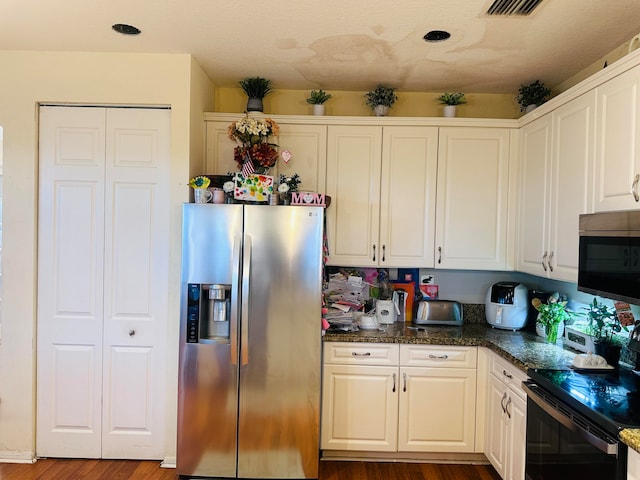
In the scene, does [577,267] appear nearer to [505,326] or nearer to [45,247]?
[505,326]

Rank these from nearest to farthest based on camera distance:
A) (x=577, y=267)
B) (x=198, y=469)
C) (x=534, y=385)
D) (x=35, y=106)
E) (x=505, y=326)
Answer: (x=534, y=385)
(x=577, y=267)
(x=198, y=469)
(x=35, y=106)
(x=505, y=326)

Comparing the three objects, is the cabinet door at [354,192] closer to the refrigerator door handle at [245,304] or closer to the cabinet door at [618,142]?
the refrigerator door handle at [245,304]

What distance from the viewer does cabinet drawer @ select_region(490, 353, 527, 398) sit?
223 centimetres

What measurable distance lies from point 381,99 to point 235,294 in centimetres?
175

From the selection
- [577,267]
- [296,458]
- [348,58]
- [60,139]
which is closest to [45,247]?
[60,139]

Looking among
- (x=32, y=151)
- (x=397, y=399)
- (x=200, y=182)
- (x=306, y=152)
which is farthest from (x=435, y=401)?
(x=32, y=151)

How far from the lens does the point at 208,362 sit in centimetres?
248

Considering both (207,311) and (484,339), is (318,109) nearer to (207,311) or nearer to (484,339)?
(207,311)

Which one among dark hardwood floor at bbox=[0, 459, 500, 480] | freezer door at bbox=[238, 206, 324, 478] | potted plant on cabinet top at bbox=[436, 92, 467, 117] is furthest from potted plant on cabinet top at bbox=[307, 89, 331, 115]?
dark hardwood floor at bbox=[0, 459, 500, 480]

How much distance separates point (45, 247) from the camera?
271 cm

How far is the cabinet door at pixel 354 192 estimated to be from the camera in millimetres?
2998

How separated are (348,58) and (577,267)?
1784 mm

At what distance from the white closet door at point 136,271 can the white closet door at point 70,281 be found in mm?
69

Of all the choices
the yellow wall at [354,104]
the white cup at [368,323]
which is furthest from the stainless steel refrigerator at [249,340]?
the yellow wall at [354,104]
